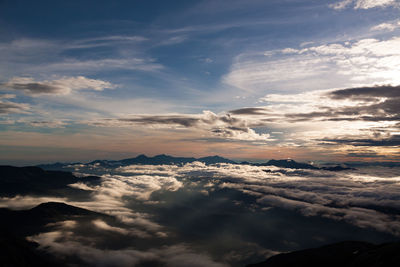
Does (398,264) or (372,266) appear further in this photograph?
(372,266)
